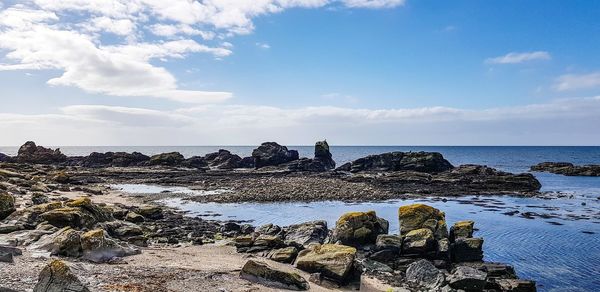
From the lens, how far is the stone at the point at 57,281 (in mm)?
10219

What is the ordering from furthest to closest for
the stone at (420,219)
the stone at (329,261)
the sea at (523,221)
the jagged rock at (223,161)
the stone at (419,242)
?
the jagged rock at (223,161) < the stone at (420,219) < the stone at (419,242) < the sea at (523,221) < the stone at (329,261)

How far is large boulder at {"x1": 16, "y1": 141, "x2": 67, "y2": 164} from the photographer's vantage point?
3866 inches

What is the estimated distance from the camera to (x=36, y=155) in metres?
101

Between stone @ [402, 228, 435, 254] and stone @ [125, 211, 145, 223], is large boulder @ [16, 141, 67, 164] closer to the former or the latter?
stone @ [125, 211, 145, 223]

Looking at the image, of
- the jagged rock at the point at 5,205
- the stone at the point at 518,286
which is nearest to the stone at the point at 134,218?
the jagged rock at the point at 5,205

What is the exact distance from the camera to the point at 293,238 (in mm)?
25406

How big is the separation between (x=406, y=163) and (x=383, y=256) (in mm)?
67451

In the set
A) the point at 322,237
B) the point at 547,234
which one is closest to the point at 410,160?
the point at 547,234

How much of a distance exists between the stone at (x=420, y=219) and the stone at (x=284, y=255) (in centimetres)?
790

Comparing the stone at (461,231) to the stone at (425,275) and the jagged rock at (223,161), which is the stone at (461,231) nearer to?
the stone at (425,275)

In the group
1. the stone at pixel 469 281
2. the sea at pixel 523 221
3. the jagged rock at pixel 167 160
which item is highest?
the jagged rock at pixel 167 160

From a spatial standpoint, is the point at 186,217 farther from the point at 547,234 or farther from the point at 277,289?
the point at 547,234

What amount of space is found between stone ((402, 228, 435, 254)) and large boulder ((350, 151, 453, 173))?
206 ft

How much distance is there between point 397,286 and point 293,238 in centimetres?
897
